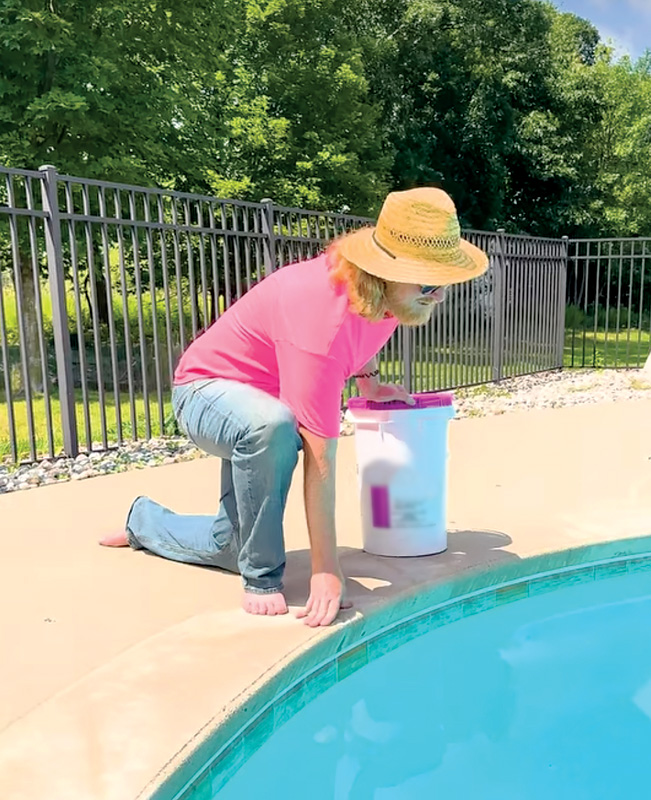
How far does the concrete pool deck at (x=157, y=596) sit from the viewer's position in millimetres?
→ 1832

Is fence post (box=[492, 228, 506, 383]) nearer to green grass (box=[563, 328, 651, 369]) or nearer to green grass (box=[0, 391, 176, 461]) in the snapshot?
green grass (box=[563, 328, 651, 369])

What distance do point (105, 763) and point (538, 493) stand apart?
10.1 feet

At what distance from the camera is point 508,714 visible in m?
2.44

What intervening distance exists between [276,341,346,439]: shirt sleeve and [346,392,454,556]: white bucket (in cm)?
66

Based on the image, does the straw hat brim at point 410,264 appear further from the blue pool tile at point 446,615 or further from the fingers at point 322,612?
the blue pool tile at point 446,615

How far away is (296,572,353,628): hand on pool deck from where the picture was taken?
2.46 m

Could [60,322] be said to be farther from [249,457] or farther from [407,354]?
[407,354]

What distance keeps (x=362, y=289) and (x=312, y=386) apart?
0.33 metres

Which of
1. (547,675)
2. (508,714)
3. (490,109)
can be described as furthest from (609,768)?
(490,109)

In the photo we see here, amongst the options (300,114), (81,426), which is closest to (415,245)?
(81,426)

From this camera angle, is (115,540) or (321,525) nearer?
(321,525)

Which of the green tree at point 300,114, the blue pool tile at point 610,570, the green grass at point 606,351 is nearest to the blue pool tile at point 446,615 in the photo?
the blue pool tile at point 610,570

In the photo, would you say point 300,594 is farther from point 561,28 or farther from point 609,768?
point 561,28

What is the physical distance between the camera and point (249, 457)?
2434mm
